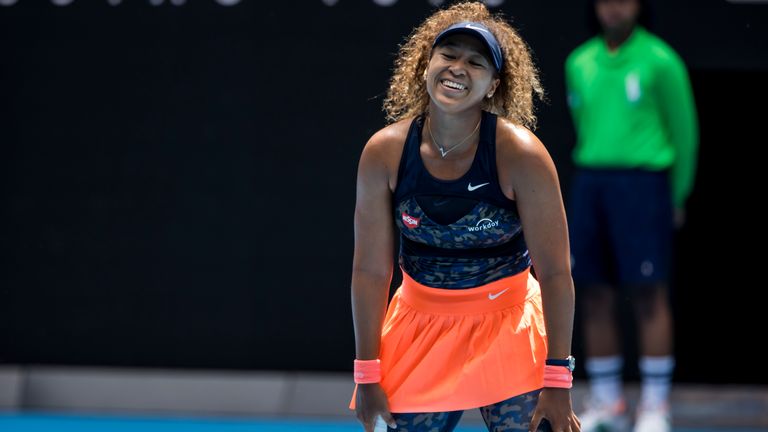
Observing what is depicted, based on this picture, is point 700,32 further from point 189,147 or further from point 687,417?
point 189,147

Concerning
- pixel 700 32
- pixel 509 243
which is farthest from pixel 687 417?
pixel 509 243

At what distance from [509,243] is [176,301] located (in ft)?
10.0

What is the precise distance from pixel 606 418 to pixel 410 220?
2.66 meters

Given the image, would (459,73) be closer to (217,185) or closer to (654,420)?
(654,420)

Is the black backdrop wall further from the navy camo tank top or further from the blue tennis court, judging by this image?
the navy camo tank top

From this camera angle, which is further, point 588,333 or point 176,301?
point 176,301

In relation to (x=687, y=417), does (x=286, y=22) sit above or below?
above

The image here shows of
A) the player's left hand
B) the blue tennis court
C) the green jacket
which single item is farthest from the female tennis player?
the blue tennis court

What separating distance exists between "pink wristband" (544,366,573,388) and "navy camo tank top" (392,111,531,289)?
0.32 m

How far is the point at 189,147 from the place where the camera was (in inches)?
233

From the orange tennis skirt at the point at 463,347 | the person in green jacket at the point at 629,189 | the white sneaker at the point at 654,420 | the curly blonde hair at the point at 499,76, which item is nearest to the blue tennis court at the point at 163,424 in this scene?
the white sneaker at the point at 654,420

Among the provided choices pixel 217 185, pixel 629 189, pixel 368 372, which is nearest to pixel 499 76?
pixel 368 372

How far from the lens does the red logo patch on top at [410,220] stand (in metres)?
3.17

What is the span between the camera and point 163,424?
5.76 m
